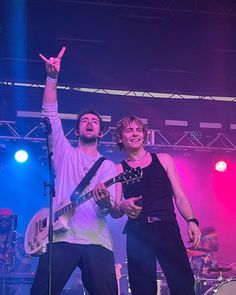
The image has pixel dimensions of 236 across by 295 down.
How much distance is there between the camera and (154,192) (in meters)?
3.99

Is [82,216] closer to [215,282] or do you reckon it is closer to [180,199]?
[180,199]

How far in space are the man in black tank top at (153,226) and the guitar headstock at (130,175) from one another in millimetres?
156

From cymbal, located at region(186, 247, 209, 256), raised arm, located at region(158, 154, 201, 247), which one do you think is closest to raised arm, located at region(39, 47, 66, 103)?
raised arm, located at region(158, 154, 201, 247)

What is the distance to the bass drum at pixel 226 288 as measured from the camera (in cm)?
678

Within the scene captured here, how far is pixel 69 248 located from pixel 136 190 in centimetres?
77

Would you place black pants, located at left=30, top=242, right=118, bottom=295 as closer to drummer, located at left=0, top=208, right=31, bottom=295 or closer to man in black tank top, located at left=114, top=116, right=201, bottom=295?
man in black tank top, located at left=114, top=116, right=201, bottom=295

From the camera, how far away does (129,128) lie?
4316 mm

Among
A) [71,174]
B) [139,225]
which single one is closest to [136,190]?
[139,225]

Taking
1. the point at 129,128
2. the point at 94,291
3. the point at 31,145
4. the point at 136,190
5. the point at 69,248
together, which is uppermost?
the point at 31,145

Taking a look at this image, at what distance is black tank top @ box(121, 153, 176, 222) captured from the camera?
392 cm

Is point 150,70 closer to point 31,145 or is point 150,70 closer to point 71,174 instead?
point 31,145

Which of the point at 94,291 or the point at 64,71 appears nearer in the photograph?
the point at 94,291

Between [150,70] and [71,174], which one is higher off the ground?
[150,70]

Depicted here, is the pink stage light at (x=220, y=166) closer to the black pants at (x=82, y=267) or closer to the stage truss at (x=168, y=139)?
the stage truss at (x=168, y=139)
